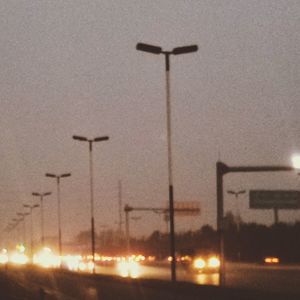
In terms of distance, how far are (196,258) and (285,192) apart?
82.2 feet

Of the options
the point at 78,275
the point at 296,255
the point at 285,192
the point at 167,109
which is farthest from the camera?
the point at 296,255

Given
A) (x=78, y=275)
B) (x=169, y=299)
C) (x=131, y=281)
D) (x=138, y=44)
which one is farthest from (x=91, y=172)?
(x=169, y=299)

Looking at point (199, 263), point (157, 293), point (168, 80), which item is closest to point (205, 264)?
point (199, 263)

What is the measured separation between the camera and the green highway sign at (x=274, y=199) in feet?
159

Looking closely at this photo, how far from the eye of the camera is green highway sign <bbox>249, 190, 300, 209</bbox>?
48562 mm

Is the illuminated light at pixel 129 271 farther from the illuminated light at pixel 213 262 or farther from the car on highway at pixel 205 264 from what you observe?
the illuminated light at pixel 213 262

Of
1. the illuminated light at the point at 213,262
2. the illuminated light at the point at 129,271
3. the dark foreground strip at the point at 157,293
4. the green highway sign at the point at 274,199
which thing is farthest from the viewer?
the illuminated light at the point at 213,262

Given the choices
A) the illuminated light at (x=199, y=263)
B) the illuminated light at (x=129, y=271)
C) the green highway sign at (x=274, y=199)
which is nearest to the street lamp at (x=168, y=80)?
the green highway sign at (x=274, y=199)

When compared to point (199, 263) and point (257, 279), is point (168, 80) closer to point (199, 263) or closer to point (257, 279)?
point (257, 279)

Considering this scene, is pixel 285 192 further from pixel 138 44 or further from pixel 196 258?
pixel 196 258

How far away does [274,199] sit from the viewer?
49.2 m

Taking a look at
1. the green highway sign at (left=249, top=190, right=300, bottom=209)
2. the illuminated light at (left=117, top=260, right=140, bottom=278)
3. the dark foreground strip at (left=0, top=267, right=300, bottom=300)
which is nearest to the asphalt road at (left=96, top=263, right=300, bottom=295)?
the illuminated light at (left=117, top=260, right=140, bottom=278)

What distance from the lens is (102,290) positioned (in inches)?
1677

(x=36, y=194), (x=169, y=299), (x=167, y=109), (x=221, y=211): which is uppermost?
(x=36, y=194)
